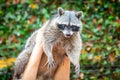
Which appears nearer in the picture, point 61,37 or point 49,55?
point 49,55

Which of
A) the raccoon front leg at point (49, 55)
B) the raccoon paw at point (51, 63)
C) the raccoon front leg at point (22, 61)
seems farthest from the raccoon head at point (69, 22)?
the raccoon front leg at point (22, 61)

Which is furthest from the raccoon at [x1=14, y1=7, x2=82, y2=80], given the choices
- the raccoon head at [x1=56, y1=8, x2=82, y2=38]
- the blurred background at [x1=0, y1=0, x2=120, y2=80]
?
the blurred background at [x1=0, y1=0, x2=120, y2=80]

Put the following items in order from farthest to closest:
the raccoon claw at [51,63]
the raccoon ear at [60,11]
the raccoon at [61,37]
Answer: the raccoon ear at [60,11] < the raccoon at [61,37] < the raccoon claw at [51,63]

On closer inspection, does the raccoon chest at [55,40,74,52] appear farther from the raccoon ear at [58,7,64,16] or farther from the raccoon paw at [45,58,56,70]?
the raccoon ear at [58,7,64,16]

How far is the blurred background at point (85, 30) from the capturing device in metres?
7.63

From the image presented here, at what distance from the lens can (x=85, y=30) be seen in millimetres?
8227

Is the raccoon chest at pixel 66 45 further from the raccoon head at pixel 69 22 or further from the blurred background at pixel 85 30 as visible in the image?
the blurred background at pixel 85 30

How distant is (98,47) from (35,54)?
392 centimetres

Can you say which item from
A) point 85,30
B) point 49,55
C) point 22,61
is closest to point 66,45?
point 49,55

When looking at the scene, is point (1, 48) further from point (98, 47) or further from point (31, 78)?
point (31, 78)

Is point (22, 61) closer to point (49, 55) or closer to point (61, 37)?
point (49, 55)

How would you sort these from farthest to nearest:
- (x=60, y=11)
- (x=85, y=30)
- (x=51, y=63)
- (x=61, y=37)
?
(x=85, y=30), (x=60, y=11), (x=61, y=37), (x=51, y=63)

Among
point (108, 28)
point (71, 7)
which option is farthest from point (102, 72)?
point (71, 7)

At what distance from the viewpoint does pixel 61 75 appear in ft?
13.5
